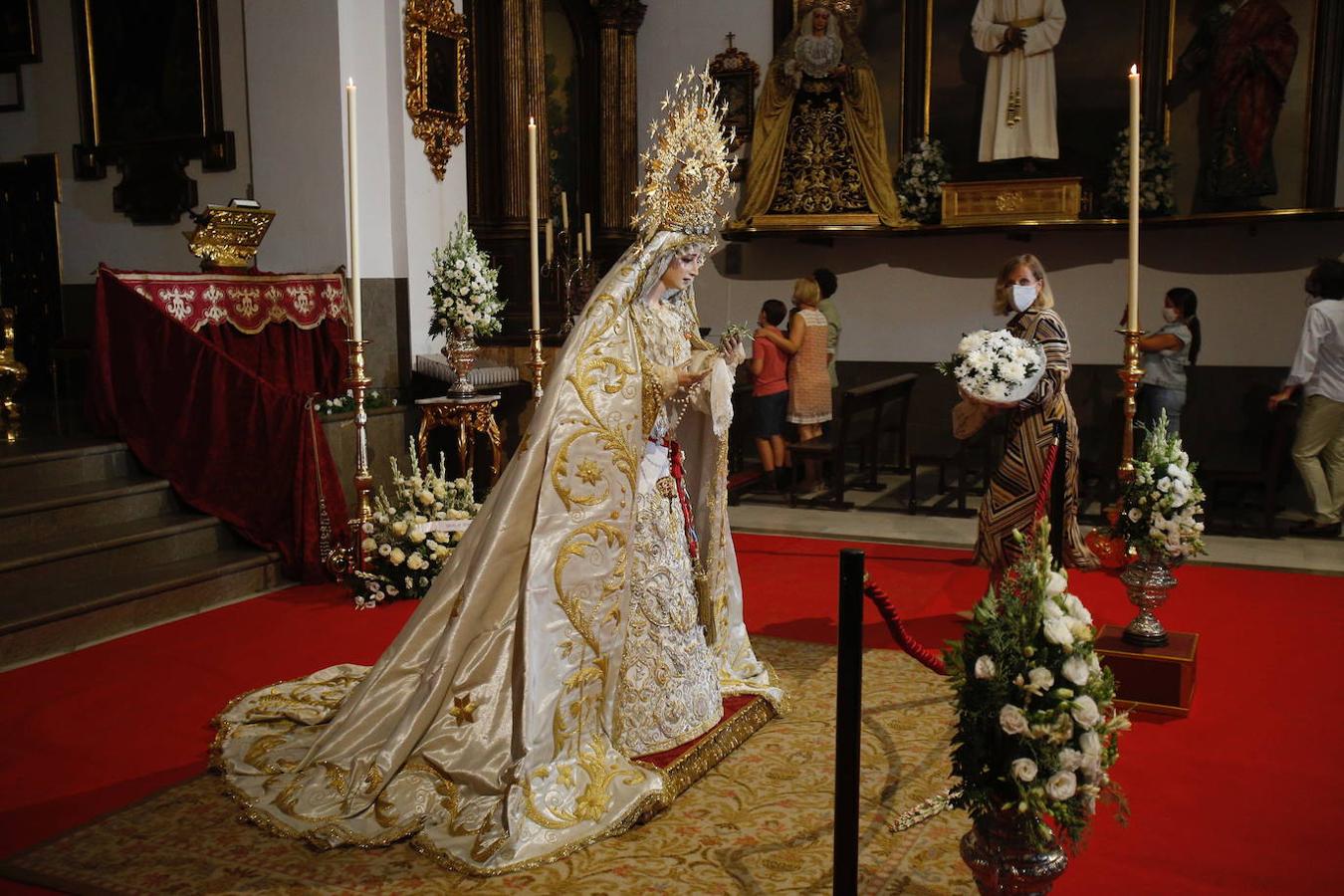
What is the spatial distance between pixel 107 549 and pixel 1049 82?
888 centimetres

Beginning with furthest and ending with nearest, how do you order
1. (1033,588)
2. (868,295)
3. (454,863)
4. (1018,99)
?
(868,295) < (1018,99) < (454,863) < (1033,588)

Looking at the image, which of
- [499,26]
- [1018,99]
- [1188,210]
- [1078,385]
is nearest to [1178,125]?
[1188,210]

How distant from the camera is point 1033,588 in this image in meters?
2.90

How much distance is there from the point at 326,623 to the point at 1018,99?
316 inches

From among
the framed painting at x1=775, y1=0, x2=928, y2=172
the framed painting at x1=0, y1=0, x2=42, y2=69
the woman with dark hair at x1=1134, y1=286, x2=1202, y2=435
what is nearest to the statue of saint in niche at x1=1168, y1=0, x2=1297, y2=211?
the woman with dark hair at x1=1134, y1=286, x2=1202, y2=435

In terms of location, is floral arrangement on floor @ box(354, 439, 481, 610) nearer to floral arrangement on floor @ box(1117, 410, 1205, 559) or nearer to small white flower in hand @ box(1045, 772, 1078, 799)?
floral arrangement on floor @ box(1117, 410, 1205, 559)

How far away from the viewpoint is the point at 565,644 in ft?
13.2

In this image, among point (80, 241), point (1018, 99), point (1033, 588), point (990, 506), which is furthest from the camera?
point (1018, 99)

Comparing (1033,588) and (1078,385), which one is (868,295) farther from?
(1033,588)

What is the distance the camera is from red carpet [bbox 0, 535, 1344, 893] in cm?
379

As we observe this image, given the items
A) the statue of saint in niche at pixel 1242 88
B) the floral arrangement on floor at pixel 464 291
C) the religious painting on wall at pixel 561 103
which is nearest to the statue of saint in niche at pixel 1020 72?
the statue of saint in niche at pixel 1242 88

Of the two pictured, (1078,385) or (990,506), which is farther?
(1078,385)

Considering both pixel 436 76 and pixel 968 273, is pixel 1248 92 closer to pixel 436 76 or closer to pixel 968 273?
pixel 968 273

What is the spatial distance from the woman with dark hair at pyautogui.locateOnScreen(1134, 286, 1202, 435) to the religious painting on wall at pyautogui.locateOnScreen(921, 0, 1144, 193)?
2.54m
